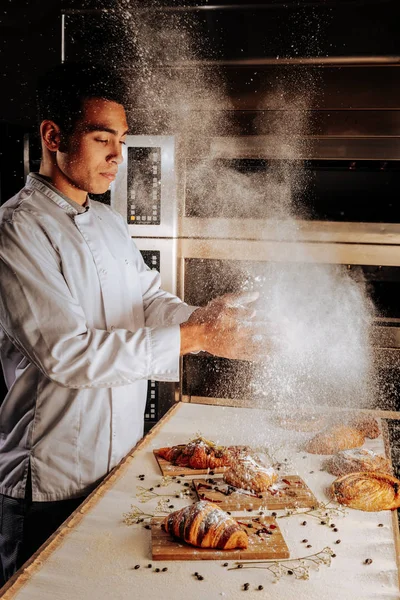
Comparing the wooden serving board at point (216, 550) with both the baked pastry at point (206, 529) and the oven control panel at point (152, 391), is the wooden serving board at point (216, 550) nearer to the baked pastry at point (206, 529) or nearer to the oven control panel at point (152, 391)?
the baked pastry at point (206, 529)

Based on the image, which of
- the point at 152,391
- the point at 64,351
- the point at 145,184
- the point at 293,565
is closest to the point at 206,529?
the point at 293,565

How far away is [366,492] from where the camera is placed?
183 centimetres

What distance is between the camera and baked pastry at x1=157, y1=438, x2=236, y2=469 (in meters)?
2.08

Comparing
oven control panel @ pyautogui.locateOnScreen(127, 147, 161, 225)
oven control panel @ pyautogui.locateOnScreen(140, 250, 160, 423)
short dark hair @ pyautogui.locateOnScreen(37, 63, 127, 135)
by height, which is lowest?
oven control panel @ pyautogui.locateOnScreen(140, 250, 160, 423)

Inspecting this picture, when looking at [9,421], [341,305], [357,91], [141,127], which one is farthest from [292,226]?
[9,421]

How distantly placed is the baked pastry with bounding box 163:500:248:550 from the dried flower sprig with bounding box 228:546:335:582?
55mm

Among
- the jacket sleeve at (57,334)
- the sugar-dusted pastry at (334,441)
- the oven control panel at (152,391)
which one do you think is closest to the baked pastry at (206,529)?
the jacket sleeve at (57,334)

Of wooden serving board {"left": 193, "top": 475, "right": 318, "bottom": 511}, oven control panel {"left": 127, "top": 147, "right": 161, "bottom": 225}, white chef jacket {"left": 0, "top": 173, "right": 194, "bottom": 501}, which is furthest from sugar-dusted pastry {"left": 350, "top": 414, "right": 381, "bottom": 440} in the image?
oven control panel {"left": 127, "top": 147, "right": 161, "bottom": 225}

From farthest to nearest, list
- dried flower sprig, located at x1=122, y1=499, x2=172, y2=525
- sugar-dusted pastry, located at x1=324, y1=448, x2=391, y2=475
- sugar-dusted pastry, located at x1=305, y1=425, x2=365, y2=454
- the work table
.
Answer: sugar-dusted pastry, located at x1=305, y1=425, x2=365, y2=454, sugar-dusted pastry, located at x1=324, y1=448, x2=391, y2=475, dried flower sprig, located at x1=122, y1=499, x2=172, y2=525, the work table

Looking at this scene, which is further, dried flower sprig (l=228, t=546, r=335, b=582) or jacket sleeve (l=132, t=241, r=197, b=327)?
jacket sleeve (l=132, t=241, r=197, b=327)

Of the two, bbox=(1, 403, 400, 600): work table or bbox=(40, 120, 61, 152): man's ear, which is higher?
bbox=(40, 120, 61, 152): man's ear

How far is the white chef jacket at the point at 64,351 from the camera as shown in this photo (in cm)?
188

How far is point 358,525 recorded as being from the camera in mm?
1712

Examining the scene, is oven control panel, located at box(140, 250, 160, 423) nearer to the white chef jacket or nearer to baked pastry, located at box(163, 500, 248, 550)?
the white chef jacket
